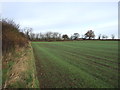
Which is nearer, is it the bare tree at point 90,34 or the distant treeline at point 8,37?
the distant treeline at point 8,37

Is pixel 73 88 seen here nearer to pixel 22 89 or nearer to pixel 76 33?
pixel 22 89

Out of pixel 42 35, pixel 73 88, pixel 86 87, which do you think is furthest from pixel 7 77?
pixel 42 35

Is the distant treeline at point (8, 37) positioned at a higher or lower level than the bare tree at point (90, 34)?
lower

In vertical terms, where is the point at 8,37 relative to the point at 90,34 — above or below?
below

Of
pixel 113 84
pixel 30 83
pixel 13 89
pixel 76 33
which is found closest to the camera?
pixel 13 89

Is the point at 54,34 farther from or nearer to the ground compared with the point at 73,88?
farther from the ground

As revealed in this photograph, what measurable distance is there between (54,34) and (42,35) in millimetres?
15548

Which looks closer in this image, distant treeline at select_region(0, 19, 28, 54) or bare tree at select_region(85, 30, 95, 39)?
distant treeline at select_region(0, 19, 28, 54)

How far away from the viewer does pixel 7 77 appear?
6.12 meters

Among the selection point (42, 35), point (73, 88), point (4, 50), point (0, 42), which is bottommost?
point (73, 88)

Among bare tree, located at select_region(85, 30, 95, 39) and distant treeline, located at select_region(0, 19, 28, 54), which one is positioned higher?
bare tree, located at select_region(85, 30, 95, 39)

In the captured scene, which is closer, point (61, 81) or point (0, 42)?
point (61, 81)

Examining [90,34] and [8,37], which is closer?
[8,37]

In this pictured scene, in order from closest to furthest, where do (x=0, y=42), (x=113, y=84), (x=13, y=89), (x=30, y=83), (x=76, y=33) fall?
1. (x=13, y=89)
2. (x=30, y=83)
3. (x=113, y=84)
4. (x=0, y=42)
5. (x=76, y=33)
